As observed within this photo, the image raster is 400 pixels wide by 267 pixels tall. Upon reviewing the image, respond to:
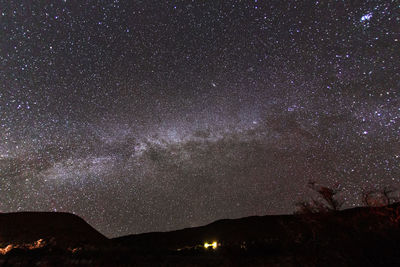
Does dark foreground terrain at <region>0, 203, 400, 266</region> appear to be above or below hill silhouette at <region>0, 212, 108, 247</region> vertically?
below

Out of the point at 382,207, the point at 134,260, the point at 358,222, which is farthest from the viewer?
the point at 358,222

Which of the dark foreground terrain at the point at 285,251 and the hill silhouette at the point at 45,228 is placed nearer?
the dark foreground terrain at the point at 285,251

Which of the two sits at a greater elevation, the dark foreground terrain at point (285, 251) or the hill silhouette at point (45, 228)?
the hill silhouette at point (45, 228)

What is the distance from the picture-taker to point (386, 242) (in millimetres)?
20781

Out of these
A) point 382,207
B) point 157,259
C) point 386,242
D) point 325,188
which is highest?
point 325,188

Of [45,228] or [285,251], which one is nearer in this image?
[285,251]

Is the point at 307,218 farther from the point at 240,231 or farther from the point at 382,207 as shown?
the point at 240,231

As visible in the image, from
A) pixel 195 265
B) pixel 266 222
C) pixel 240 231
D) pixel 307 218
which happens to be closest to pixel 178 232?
pixel 240 231

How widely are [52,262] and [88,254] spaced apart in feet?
8.67

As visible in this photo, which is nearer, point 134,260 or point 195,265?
point 195,265

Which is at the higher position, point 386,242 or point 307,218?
point 307,218

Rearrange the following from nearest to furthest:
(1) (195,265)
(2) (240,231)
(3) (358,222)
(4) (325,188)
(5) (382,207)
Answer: (1) (195,265)
(5) (382,207)
(3) (358,222)
(4) (325,188)
(2) (240,231)

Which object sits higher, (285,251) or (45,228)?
(45,228)

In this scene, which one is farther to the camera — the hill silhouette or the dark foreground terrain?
the hill silhouette
